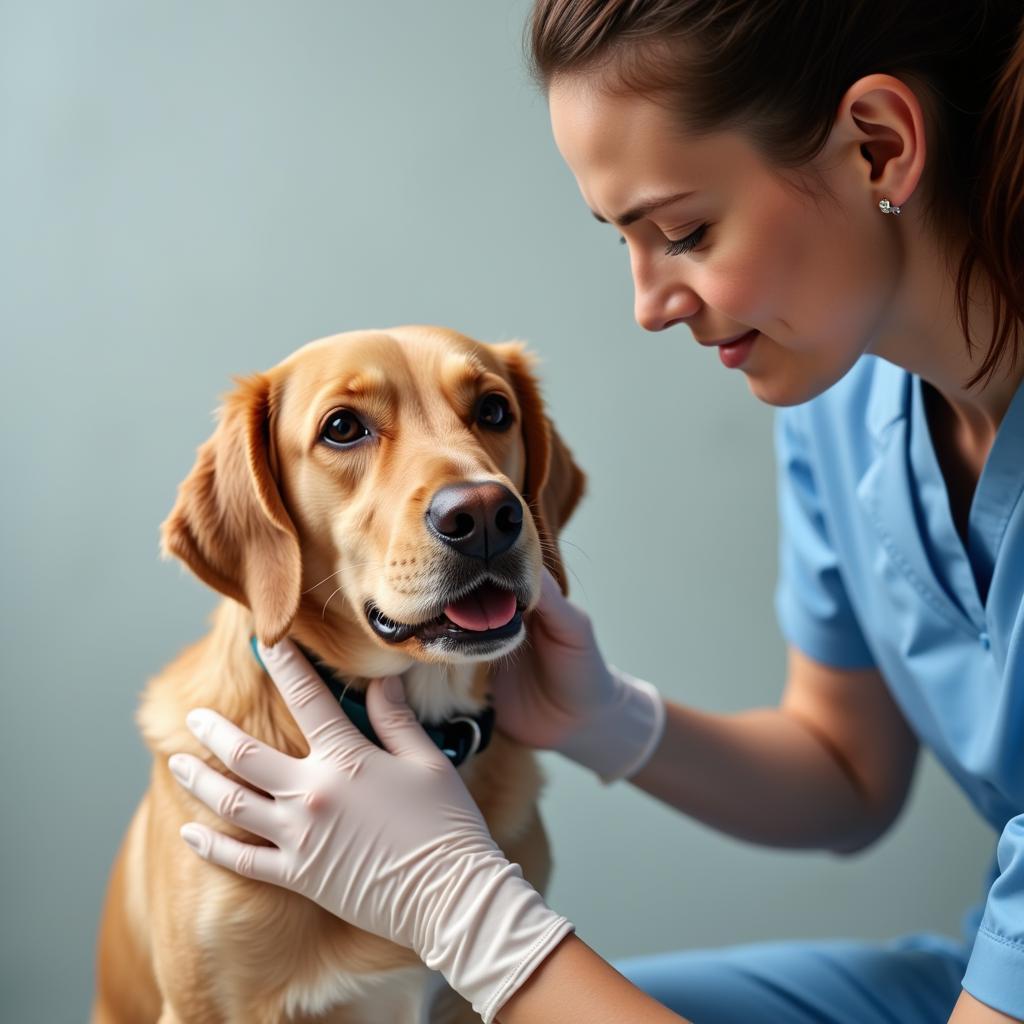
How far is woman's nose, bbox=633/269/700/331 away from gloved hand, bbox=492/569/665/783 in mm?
369

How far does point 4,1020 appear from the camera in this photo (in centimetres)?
225

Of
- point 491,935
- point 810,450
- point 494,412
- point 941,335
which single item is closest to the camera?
point 491,935

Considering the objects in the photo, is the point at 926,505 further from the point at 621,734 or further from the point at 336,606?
A: the point at 336,606

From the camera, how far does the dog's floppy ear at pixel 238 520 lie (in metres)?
1.37

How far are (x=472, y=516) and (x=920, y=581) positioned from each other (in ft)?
2.18

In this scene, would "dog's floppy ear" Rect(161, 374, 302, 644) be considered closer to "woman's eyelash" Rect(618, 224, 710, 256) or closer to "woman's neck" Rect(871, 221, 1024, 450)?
"woman's eyelash" Rect(618, 224, 710, 256)

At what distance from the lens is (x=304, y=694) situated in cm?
138

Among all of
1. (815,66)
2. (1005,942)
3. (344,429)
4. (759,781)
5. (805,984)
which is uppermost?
(815,66)

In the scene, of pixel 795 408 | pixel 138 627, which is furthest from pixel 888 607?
pixel 138 627

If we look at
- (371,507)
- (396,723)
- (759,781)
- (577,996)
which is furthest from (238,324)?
(577,996)

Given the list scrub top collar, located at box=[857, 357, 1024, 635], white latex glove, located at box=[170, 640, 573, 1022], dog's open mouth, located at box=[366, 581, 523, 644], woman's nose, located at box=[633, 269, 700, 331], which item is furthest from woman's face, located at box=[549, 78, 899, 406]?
white latex glove, located at box=[170, 640, 573, 1022]

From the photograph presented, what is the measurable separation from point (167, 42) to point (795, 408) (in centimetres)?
127

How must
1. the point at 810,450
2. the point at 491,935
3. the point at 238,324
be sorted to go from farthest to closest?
the point at 238,324
the point at 810,450
the point at 491,935

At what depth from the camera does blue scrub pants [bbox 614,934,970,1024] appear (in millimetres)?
1574
